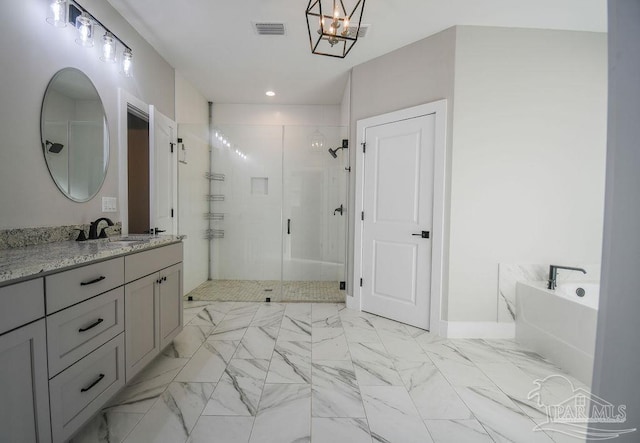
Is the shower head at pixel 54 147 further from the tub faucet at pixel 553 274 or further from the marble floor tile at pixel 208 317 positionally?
the tub faucet at pixel 553 274

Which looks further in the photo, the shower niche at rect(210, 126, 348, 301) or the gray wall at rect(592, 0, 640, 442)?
the shower niche at rect(210, 126, 348, 301)

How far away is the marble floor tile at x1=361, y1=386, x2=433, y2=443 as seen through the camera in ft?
4.33

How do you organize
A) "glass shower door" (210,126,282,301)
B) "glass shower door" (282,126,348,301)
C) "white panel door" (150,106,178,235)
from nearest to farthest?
1. "white panel door" (150,106,178,235)
2. "glass shower door" (282,126,348,301)
3. "glass shower door" (210,126,282,301)

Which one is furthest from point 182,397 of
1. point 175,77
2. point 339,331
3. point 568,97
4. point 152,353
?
point 568,97

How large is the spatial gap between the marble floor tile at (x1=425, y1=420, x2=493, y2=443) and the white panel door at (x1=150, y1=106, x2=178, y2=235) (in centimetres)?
281

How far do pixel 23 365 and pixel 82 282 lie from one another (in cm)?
34

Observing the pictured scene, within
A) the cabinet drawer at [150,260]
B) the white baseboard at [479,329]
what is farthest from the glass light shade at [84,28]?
the white baseboard at [479,329]

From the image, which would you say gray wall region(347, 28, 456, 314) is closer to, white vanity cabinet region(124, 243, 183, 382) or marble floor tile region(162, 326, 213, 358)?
marble floor tile region(162, 326, 213, 358)

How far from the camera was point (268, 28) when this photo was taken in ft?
7.78

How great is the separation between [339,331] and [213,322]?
123cm

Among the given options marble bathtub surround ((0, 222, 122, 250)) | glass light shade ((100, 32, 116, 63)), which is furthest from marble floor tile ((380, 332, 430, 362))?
glass light shade ((100, 32, 116, 63))

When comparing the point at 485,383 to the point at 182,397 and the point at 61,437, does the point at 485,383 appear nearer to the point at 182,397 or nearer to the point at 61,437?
the point at 182,397

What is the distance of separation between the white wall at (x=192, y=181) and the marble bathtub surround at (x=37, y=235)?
1.52 metres

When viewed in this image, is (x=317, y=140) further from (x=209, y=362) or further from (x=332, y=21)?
(x=209, y=362)
